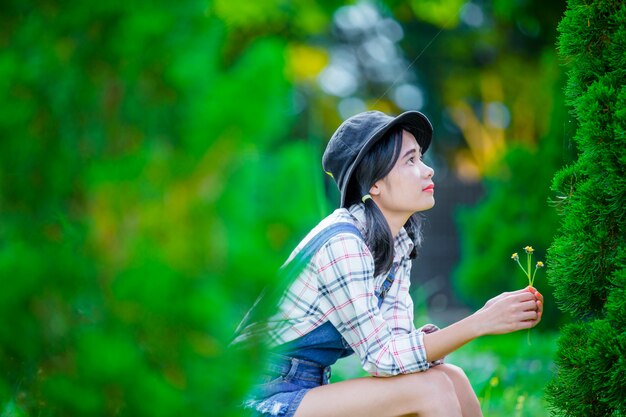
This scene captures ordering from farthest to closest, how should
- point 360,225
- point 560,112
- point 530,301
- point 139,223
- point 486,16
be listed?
point 486,16 → point 560,112 → point 360,225 → point 530,301 → point 139,223

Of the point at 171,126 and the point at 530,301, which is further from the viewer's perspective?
the point at 530,301

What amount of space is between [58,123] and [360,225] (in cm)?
157

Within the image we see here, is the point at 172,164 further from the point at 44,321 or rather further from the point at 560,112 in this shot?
the point at 560,112

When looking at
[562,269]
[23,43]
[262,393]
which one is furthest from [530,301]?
[23,43]

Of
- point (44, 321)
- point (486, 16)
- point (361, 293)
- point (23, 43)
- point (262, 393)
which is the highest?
point (486, 16)

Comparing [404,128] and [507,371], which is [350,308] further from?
[507,371]

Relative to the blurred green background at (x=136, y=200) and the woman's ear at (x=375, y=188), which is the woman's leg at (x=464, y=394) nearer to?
the woman's ear at (x=375, y=188)

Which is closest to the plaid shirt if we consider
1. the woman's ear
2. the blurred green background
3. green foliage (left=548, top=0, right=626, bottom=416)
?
the woman's ear

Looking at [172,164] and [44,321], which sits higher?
[172,164]

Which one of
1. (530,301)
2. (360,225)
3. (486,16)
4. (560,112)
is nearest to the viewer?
(530,301)

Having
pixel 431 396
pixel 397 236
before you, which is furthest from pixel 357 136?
pixel 431 396

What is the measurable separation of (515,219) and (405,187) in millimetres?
4625

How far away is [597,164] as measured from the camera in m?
2.31

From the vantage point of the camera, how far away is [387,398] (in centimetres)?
237
